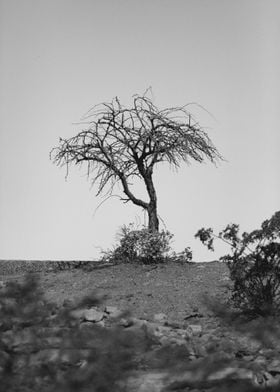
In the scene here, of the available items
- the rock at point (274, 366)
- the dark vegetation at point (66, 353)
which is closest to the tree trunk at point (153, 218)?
the rock at point (274, 366)

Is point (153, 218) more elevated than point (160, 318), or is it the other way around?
point (153, 218)

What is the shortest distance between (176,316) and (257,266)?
149 cm

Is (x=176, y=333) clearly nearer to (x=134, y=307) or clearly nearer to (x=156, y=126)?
(x=134, y=307)

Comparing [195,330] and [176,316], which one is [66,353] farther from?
[176,316]

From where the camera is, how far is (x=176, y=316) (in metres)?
9.82

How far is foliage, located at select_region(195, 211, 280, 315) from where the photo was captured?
9273mm

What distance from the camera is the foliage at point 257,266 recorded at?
30.4ft

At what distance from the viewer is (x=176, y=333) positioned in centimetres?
820

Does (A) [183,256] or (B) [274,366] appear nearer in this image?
(B) [274,366]

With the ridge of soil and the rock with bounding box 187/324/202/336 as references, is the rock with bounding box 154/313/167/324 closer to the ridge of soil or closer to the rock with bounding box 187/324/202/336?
the ridge of soil

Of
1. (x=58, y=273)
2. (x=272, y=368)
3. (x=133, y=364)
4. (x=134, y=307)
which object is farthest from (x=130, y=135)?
(x=133, y=364)

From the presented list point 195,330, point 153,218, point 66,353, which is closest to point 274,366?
point 195,330

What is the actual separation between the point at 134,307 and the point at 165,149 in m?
5.48

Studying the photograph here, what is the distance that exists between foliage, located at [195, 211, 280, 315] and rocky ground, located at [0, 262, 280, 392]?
Result: 1.53 feet
